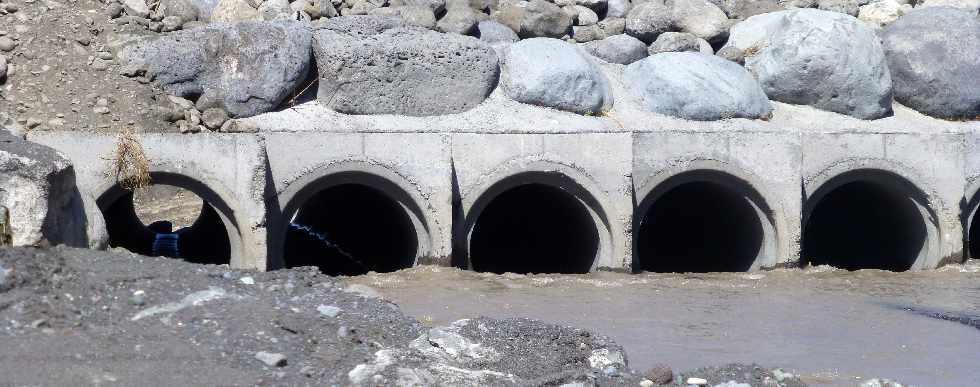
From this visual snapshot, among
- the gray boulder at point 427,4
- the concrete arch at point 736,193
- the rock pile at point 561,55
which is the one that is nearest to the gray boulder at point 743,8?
→ the rock pile at point 561,55

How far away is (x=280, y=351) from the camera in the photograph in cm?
736

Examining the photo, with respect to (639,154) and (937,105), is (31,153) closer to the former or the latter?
(639,154)

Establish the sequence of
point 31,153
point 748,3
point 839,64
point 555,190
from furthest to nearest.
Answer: point 748,3 < point 839,64 < point 555,190 < point 31,153

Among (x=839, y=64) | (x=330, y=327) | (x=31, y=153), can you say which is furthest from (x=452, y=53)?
(x=330, y=327)

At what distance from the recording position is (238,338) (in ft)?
24.2

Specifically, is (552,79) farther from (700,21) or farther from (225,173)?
(225,173)

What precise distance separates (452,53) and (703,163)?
3.25 meters

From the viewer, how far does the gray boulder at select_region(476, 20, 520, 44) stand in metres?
16.8

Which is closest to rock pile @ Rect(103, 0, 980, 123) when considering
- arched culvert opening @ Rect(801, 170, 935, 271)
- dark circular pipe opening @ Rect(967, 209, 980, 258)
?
arched culvert opening @ Rect(801, 170, 935, 271)

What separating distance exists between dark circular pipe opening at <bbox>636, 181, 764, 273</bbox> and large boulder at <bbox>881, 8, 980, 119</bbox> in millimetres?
3546

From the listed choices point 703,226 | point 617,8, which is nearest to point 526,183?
point 703,226

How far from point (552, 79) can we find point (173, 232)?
6.64 m

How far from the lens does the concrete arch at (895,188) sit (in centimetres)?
1471

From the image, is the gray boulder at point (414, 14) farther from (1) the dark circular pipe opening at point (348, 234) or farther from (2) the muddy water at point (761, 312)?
(2) the muddy water at point (761, 312)
